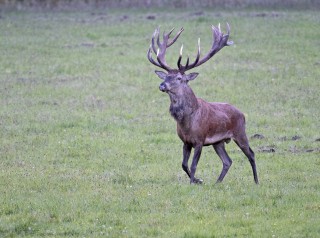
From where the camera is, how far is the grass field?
34.5ft

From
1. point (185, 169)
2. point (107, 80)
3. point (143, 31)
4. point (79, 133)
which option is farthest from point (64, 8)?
point (185, 169)

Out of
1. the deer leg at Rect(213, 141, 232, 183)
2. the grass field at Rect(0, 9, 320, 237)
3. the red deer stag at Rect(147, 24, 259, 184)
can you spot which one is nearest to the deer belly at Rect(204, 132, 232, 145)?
the red deer stag at Rect(147, 24, 259, 184)

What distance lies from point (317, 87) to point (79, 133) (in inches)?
277

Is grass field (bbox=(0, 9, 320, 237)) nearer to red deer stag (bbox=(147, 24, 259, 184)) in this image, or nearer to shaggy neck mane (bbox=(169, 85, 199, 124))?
red deer stag (bbox=(147, 24, 259, 184))

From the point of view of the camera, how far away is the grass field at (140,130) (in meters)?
10.5

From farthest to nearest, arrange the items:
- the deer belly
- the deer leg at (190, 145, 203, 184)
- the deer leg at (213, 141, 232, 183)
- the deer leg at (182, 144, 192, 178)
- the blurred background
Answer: the blurred background
the deer leg at (213, 141, 232, 183)
the deer belly
the deer leg at (182, 144, 192, 178)
the deer leg at (190, 145, 203, 184)

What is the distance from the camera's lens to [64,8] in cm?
3553

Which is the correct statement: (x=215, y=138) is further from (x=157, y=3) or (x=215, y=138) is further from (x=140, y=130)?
(x=157, y=3)

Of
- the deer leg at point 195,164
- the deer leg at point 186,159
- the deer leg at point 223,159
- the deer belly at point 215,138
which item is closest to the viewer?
the deer leg at point 195,164

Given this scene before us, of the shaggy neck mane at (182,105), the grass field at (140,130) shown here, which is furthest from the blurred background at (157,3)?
the shaggy neck mane at (182,105)

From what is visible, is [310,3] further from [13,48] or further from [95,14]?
[13,48]

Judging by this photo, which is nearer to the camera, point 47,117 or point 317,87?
point 47,117

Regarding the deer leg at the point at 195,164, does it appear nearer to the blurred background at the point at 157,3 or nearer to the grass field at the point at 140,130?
the grass field at the point at 140,130

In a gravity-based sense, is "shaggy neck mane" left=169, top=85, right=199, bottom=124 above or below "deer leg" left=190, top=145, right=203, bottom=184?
above
